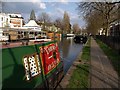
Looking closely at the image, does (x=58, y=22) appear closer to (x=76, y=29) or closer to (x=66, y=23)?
(x=66, y=23)

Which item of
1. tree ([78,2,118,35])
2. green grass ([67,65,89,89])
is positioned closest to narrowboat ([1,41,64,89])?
green grass ([67,65,89,89])

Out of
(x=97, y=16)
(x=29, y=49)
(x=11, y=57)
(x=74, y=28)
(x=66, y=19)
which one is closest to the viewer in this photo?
(x=11, y=57)

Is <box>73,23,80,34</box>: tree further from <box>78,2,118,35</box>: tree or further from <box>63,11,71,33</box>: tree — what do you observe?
<box>78,2,118,35</box>: tree

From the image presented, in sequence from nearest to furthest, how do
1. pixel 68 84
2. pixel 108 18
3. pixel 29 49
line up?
1. pixel 29 49
2. pixel 68 84
3. pixel 108 18

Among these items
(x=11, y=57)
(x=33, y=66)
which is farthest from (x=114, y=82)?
(x=11, y=57)

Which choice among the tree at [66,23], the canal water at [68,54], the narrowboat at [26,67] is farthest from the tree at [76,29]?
the narrowboat at [26,67]

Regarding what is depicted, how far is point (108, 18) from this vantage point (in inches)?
1666

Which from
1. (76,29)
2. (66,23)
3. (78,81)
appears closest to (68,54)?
(78,81)

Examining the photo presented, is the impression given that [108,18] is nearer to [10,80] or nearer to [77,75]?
[77,75]

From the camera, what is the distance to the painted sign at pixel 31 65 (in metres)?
5.99

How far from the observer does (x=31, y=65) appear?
632 centimetres

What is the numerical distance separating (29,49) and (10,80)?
5.03 ft

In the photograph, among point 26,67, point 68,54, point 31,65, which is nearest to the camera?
point 26,67

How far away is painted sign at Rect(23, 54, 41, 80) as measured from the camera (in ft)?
19.7
